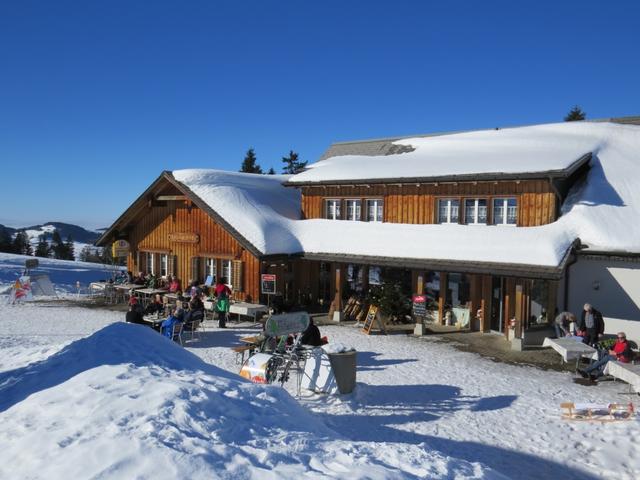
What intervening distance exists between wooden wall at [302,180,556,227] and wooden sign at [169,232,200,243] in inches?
188

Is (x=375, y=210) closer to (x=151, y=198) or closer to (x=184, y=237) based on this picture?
(x=184, y=237)

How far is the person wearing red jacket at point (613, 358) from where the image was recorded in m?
11.7

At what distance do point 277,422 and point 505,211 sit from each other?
1242cm

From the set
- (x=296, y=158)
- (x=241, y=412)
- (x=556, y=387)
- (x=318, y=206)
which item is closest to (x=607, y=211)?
(x=556, y=387)

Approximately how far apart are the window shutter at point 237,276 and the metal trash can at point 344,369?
10.7m

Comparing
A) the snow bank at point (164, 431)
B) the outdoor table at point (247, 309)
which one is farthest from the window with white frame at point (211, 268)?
the snow bank at point (164, 431)

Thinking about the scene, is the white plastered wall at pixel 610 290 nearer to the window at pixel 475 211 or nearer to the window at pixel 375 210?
the window at pixel 475 211

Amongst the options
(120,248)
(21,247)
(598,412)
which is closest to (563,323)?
(598,412)

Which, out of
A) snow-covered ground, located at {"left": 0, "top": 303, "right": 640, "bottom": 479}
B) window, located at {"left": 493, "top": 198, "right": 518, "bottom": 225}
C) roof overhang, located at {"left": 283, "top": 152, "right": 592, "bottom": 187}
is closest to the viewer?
snow-covered ground, located at {"left": 0, "top": 303, "right": 640, "bottom": 479}

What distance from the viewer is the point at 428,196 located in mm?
18359

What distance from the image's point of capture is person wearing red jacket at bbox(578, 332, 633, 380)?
11695mm

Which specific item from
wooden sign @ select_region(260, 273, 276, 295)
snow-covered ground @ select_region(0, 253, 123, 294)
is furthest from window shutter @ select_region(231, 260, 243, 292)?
snow-covered ground @ select_region(0, 253, 123, 294)

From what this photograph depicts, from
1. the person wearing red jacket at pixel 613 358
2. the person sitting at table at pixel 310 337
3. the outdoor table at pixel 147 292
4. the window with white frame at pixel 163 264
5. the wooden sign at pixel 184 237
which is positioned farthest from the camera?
the window with white frame at pixel 163 264

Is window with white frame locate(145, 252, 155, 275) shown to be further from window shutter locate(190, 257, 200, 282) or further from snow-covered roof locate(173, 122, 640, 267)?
snow-covered roof locate(173, 122, 640, 267)
